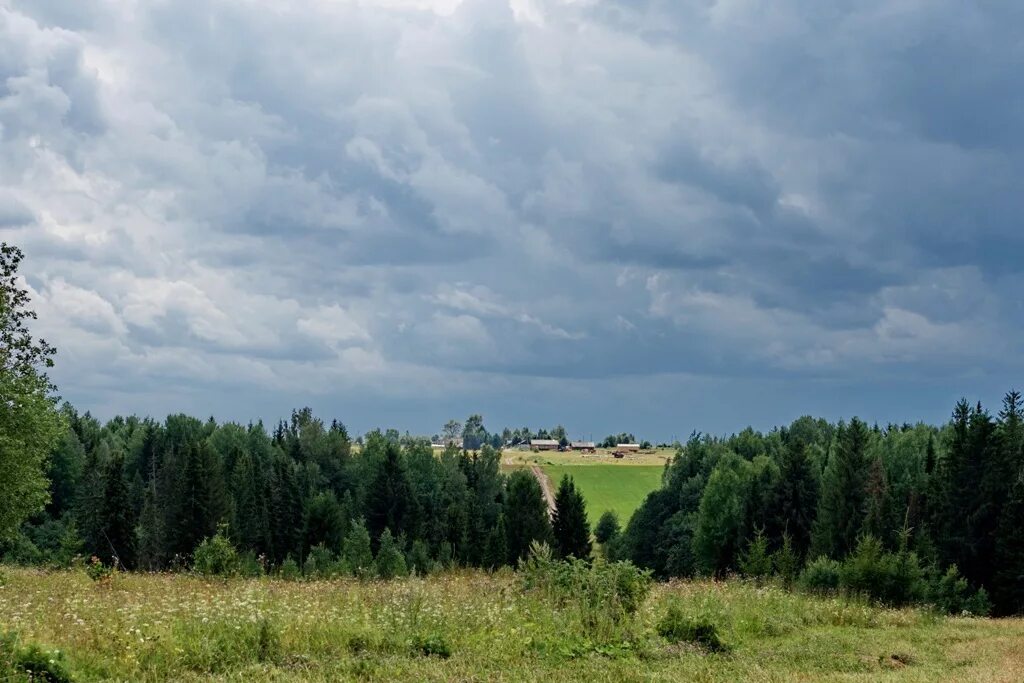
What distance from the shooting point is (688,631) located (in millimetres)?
14602

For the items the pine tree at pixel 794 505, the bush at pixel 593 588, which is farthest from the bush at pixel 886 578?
the pine tree at pixel 794 505

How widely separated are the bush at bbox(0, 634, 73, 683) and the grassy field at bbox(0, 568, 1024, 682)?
106 mm

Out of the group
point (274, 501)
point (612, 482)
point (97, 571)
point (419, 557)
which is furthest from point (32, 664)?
point (612, 482)

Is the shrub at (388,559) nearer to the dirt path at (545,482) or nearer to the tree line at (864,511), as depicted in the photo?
the tree line at (864,511)

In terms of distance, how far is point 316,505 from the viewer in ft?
295

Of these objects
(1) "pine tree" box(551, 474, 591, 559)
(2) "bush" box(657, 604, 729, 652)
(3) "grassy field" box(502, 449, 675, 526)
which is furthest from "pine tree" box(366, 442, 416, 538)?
(2) "bush" box(657, 604, 729, 652)

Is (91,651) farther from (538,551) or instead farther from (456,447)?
(456,447)

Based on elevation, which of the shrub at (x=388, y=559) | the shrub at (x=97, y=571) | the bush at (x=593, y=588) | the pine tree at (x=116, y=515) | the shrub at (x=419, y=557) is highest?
the bush at (x=593, y=588)

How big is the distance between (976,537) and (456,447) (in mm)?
94367

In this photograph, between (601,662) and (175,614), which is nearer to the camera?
(601,662)

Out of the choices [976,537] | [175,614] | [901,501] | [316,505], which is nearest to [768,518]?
[901,501]

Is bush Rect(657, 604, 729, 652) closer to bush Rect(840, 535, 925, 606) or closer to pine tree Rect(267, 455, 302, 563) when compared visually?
bush Rect(840, 535, 925, 606)

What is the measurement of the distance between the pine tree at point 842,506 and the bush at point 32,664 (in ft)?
194

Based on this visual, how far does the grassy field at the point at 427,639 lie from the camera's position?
11219 millimetres
